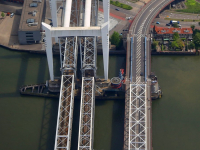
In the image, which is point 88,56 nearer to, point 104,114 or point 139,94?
point 104,114

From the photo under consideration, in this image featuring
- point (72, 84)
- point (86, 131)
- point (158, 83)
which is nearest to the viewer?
point (86, 131)

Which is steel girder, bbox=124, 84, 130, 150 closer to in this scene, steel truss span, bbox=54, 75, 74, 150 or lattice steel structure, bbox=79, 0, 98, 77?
lattice steel structure, bbox=79, 0, 98, 77

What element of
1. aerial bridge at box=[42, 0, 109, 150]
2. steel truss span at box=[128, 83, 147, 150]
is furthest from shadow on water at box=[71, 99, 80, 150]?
steel truss span at box=[128, 83, 147, 150]

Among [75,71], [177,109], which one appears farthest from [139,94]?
[75,71]

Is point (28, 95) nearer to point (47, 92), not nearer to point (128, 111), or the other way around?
point (47, 92)

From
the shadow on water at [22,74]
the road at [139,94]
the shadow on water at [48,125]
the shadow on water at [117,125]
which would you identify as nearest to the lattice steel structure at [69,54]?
the shadow on water at [48,125]

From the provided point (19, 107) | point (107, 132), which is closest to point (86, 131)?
point (107, 132)
